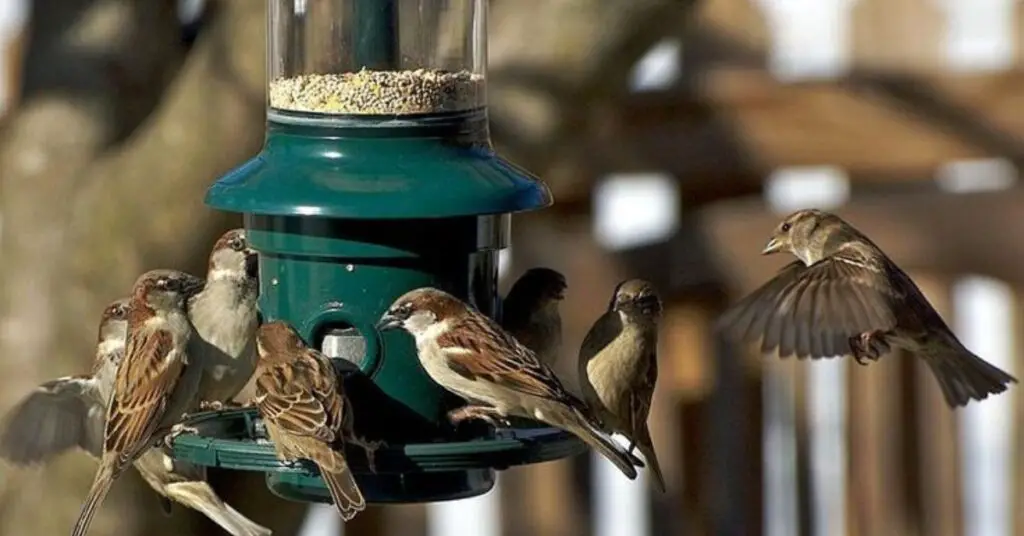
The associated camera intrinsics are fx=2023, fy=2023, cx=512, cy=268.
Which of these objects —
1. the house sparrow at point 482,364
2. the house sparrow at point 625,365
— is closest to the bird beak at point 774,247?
the house sparrow at point 625,365

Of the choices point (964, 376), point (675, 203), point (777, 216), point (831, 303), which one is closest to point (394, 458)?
point (831, 303)

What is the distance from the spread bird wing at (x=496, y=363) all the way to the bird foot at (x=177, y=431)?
0.53 meters

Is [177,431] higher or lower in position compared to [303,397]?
lower

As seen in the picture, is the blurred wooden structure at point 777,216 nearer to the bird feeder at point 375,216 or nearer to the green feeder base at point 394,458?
the bird feeder at point 375,216

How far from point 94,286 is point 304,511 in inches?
36.3

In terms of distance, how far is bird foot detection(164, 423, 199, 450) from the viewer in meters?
3.95

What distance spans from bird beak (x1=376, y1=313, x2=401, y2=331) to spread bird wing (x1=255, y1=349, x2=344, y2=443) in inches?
6.3

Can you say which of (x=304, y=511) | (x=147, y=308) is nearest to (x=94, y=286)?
(x=304, y=511)

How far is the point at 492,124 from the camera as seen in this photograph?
5508 millimetres

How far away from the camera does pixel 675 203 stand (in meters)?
7.03

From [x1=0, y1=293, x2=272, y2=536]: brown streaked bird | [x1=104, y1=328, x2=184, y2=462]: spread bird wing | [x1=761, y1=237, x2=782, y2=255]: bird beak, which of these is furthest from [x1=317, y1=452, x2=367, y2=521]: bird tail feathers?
[x1=761, y1=237, x2=782, y2=255]: bird beak

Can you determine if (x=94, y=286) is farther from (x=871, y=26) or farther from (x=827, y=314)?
(x=871, y=26)

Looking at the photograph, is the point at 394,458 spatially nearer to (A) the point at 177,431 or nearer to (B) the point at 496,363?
(B) the point at 496,363

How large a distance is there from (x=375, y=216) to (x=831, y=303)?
1.25 meters
